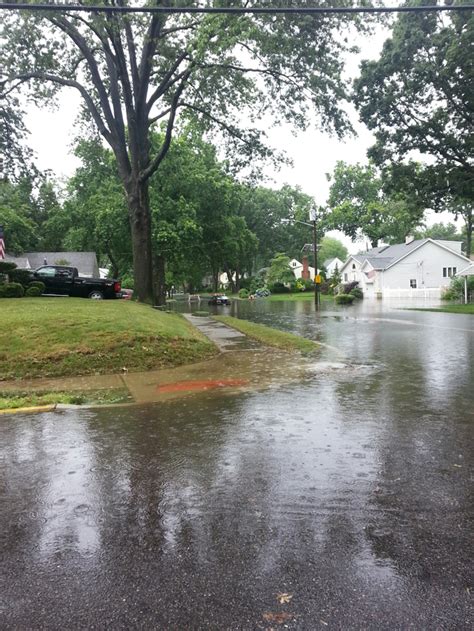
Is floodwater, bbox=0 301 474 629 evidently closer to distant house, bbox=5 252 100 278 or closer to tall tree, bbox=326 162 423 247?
distant house, bbox=5 252 100 278

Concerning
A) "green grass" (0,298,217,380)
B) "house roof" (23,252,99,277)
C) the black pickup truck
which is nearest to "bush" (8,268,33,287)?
the black pickup truck

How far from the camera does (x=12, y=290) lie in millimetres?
20547

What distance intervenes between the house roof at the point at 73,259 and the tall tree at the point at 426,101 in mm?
27398

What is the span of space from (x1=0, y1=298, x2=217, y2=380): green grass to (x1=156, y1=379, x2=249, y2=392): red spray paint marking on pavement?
174 cm

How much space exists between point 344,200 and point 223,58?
61080mm

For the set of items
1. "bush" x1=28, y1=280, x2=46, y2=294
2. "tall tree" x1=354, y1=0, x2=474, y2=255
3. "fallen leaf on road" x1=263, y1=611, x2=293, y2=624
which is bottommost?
"fallen leaf on road" x1=263, y1=611, x2=293, y2=624

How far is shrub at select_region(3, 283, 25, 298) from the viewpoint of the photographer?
20.4 metres

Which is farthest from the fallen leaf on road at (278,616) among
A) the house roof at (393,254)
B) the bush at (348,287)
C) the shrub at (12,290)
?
the house roof at (393,254)

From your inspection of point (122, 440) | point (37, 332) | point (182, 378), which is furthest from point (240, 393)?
point (37, 332)

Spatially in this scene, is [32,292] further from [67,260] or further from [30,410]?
[67,260]

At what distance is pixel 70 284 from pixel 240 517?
2300 cm

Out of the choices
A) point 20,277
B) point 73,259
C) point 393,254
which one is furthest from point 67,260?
point 393,254

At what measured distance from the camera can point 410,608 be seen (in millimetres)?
2451

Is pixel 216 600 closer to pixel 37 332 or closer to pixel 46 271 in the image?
pixel 37 332
